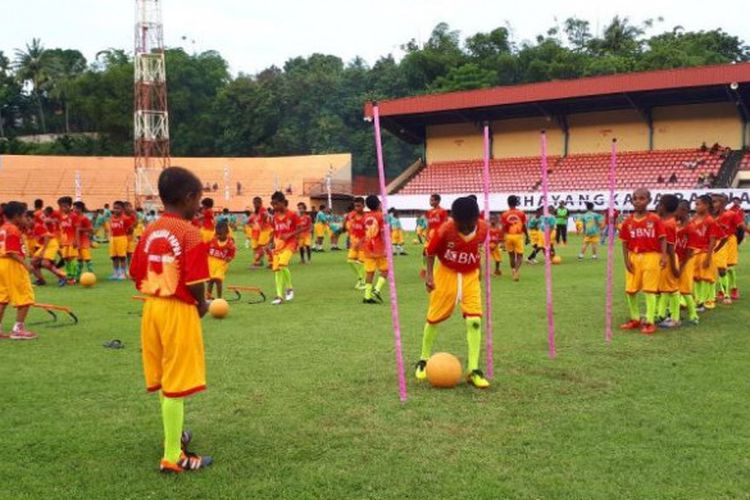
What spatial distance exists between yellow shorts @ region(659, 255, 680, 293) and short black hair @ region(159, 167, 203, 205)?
294 inches

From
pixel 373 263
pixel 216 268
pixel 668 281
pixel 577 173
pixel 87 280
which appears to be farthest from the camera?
pixel 577 173

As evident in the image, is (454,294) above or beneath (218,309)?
above

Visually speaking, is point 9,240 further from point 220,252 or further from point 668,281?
point 668,281

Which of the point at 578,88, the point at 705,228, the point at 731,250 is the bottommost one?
the point at 731,250

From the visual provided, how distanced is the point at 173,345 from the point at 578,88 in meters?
37.2

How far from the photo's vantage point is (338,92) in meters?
75.8

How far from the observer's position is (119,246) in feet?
61.4

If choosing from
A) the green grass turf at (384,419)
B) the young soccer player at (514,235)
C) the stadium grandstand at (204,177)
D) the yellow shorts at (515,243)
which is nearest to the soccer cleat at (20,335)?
the green grass turf at (384,419)

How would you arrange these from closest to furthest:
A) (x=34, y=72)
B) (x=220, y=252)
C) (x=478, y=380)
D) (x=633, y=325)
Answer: (x=478, y=380), (x=633, y=325), (x=220, y=252), (x=34, y=72)

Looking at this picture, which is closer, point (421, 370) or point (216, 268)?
point (421, 370)

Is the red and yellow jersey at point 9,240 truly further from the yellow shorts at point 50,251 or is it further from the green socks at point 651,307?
the green socks at point 651,307

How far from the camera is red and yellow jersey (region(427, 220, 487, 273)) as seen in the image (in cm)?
712

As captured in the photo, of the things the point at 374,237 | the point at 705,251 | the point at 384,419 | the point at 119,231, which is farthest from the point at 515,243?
the point at 384,419

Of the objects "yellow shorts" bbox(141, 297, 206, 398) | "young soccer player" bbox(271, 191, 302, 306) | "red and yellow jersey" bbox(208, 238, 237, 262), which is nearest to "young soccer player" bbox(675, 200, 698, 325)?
"young soccer player" bbox(271, 191, 302, 306)
